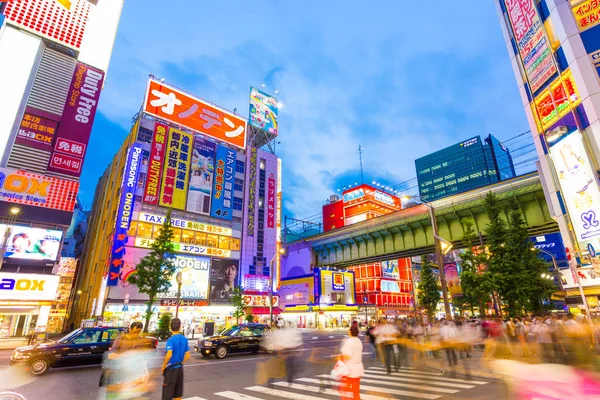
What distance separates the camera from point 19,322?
99.9 feet

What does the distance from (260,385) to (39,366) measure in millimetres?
8709

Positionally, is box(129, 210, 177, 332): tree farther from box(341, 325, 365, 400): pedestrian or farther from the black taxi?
box(341, 325, 365, 400): pedestrian

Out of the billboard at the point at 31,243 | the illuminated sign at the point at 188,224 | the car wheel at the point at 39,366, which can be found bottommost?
the car wheel at the point at 39,366

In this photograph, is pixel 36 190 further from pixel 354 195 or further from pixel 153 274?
pixel 354 195

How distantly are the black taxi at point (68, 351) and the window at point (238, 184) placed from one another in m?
42.2

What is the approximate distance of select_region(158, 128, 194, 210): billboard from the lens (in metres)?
47.7

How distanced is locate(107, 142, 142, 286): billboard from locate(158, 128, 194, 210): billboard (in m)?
3.91

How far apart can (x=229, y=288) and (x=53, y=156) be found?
2895cm

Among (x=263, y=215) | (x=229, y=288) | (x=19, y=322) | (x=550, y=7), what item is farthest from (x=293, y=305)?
(x=550, y=7)

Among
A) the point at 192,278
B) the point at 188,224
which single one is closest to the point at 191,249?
the point at 188,224

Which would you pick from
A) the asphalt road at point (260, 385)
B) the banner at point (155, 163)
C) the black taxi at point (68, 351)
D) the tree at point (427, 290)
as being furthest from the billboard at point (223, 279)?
the tree at point (427, 290)

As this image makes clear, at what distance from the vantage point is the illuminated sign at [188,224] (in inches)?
1805

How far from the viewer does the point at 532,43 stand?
28.5m

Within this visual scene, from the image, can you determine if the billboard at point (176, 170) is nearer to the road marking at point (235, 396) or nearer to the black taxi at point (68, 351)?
the black taxi at point (68, 351)
